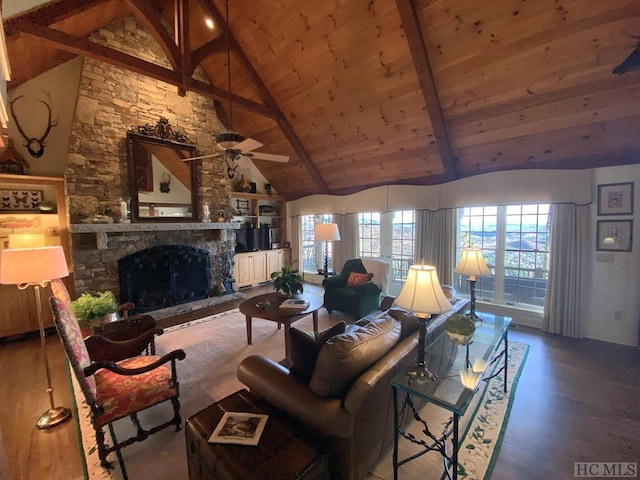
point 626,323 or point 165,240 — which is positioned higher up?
point 165,240

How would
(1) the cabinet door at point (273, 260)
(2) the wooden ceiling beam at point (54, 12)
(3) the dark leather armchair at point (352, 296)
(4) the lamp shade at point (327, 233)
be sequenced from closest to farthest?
1. (2) the wooden ceiling beam at point (54, 12)
2. (3) the dark leather armchair at point (352, 296)
3. (4) the lamp shade at point (327, 233)
4. (1) the cabinet door at point (273, 260)

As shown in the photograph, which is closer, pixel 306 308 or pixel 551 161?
pixel 306 308

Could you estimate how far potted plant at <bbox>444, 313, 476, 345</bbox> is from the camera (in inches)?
81.0

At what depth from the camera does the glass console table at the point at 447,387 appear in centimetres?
160

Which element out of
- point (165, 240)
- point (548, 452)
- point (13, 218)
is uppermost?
point (13, 218)

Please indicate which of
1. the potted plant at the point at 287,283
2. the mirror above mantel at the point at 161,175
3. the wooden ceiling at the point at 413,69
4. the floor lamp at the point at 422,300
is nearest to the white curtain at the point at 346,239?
the wooden ceiling at the point at 413,69

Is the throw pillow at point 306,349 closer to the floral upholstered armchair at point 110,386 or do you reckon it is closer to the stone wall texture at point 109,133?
the floral upholstered armchair at point 110,386

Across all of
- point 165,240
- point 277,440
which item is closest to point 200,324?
point 165,240

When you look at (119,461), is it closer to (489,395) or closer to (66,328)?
(66,328)

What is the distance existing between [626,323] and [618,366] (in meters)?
0.83

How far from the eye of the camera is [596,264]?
12.2 feet

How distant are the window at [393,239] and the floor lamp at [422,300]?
3826 mm

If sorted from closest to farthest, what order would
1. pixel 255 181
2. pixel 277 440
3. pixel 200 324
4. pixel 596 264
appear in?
pixel 277 440, pixel 596 264, pixel 200 324, pixel 255 181

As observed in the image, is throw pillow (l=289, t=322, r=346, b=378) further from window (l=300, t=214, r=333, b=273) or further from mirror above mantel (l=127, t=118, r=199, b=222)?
window (l=300, t=214, r=333, b=273)
